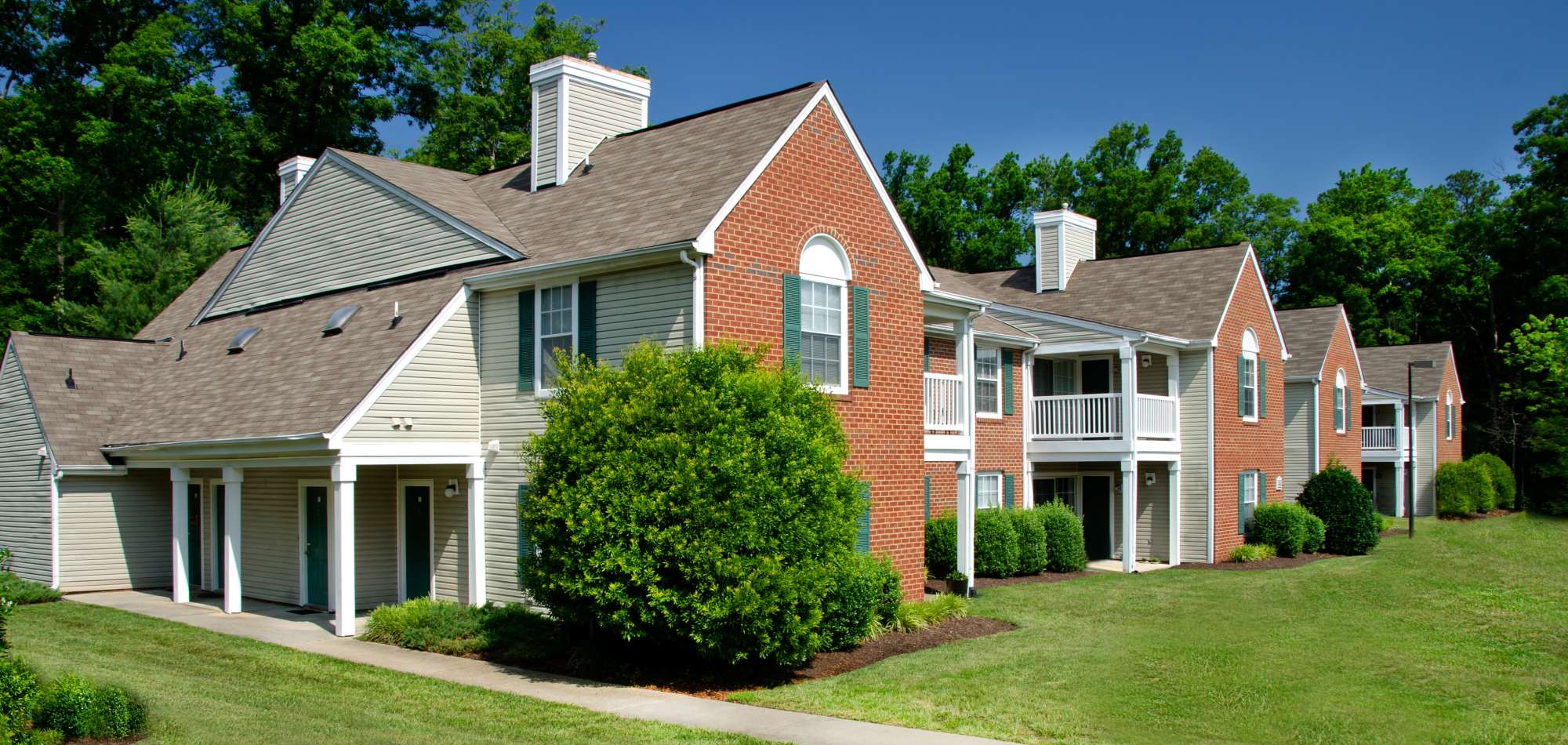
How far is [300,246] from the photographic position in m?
21.7

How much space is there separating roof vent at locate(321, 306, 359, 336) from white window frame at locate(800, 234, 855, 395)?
24.7ft

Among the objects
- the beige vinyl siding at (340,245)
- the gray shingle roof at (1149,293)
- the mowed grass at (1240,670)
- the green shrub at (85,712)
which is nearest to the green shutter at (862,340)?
the mowed grass at (1240,670)

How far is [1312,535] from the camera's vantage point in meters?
28.8

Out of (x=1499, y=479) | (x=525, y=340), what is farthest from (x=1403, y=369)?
(x=525, y=340)

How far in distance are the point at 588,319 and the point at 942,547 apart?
8.85m

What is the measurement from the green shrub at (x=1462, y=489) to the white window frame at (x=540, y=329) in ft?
132

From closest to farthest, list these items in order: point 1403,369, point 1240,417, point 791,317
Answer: point 791,317, point 1240,417, point 1403,369

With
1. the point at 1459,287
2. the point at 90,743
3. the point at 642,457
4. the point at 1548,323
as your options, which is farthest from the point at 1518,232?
the point at 90,743

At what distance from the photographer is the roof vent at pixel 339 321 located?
18500 mm

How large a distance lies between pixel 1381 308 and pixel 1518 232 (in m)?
7.75

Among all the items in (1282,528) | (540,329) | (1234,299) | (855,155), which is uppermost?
(855,155)

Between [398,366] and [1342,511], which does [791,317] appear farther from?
[1342,511]

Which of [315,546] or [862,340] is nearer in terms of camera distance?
[862,340]

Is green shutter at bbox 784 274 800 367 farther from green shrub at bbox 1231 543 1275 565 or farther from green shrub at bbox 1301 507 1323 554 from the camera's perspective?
green shrub at bbox 1301 507 1323 554
